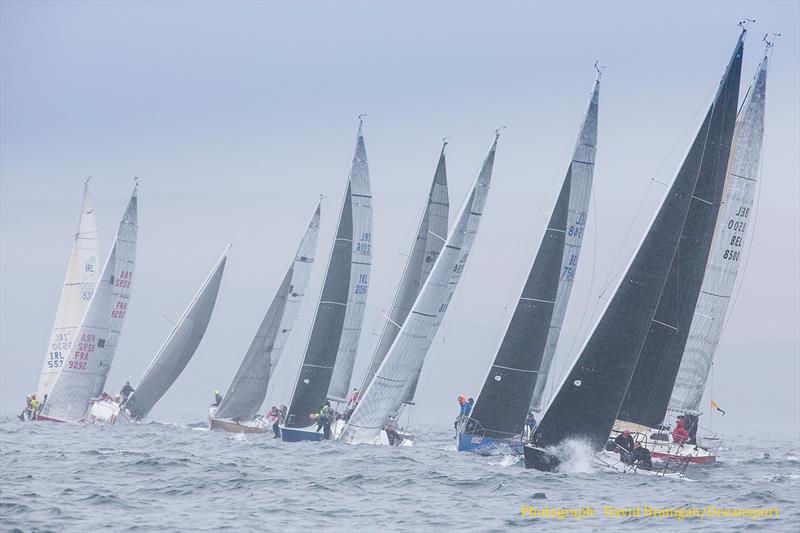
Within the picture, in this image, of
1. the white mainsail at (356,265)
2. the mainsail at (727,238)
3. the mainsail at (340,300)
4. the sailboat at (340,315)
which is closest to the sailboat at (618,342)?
the mainsail at (727,238)

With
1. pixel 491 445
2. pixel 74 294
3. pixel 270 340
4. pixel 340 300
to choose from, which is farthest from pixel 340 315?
pixel 74 294

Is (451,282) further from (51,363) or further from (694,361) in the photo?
(51,363)

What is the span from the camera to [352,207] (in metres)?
46.1

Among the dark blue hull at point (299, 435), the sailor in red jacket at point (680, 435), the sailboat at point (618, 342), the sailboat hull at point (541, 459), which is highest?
the sailboat at point (618, 342)

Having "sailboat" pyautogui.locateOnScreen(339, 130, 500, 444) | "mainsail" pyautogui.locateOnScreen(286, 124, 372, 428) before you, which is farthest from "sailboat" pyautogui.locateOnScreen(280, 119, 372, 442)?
"sailboat" pyautogui.locateOnScreen(339, 130, 500, 444)

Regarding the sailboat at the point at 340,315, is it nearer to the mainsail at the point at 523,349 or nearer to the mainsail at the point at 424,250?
the mainsail at the point at 424,250

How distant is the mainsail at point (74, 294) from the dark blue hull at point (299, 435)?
16.4m

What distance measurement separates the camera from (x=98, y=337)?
52719mm

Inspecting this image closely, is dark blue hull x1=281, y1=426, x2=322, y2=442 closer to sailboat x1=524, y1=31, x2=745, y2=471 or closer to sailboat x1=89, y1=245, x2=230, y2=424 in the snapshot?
sailboat x1=89, y1=245, x2=230, y2=424

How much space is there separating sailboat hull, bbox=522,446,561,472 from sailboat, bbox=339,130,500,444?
9.10m

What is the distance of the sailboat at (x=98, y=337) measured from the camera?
51.7 meters

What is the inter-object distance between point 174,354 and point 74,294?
8088 mm

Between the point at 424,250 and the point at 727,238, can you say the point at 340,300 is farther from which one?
the point at 727,238

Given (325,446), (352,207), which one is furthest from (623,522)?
(352,207)
